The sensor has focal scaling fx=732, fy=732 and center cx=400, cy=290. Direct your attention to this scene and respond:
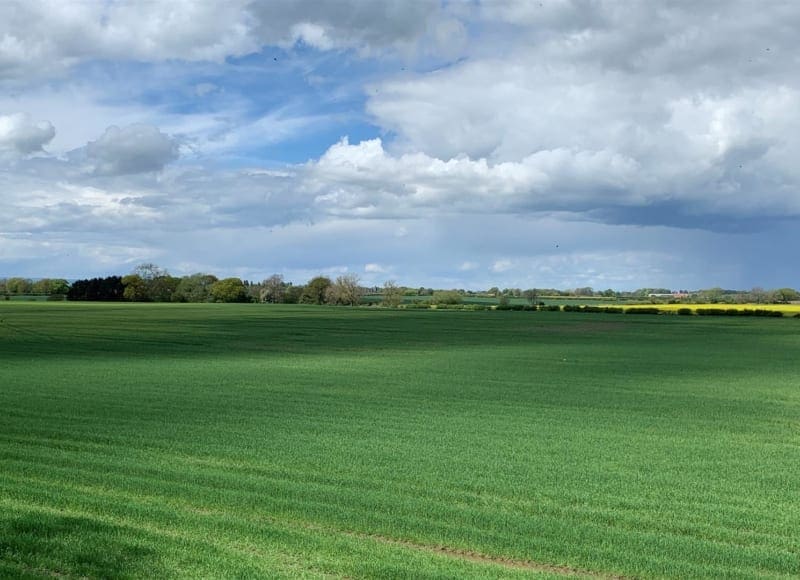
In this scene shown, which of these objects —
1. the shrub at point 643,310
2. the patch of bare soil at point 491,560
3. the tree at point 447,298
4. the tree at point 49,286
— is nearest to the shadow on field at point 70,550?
the patch of bare soil at point 491,560

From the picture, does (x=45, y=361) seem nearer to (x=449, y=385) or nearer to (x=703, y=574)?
(x=449, y=385)

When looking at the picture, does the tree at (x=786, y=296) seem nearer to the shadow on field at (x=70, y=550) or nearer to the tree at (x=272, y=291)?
the tree at (x=272, y=291)

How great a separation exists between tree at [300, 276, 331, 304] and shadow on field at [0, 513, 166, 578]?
453 ft

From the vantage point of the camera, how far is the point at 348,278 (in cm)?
14650

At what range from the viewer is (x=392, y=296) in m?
138

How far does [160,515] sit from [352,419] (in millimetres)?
9804

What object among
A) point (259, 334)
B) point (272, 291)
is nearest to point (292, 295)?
point (272, 291)

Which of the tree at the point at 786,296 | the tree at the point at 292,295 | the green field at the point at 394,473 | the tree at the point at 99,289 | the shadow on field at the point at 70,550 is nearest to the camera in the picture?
the shadow on field at the point at 70,550

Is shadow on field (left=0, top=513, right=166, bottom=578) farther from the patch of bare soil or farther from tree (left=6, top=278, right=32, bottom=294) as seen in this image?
tree (left=6, top=278, right=32, bottom=294)

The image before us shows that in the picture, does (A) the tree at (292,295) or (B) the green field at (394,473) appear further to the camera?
(A) the tree at (292,295)

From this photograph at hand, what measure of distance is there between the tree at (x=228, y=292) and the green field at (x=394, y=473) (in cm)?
11395

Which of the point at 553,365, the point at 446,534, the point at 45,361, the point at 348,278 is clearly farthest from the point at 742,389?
the point at 348,278

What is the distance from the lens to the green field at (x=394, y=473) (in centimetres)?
894

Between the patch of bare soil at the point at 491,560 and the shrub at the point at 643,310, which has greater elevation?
the shrub at the point at 643,310
